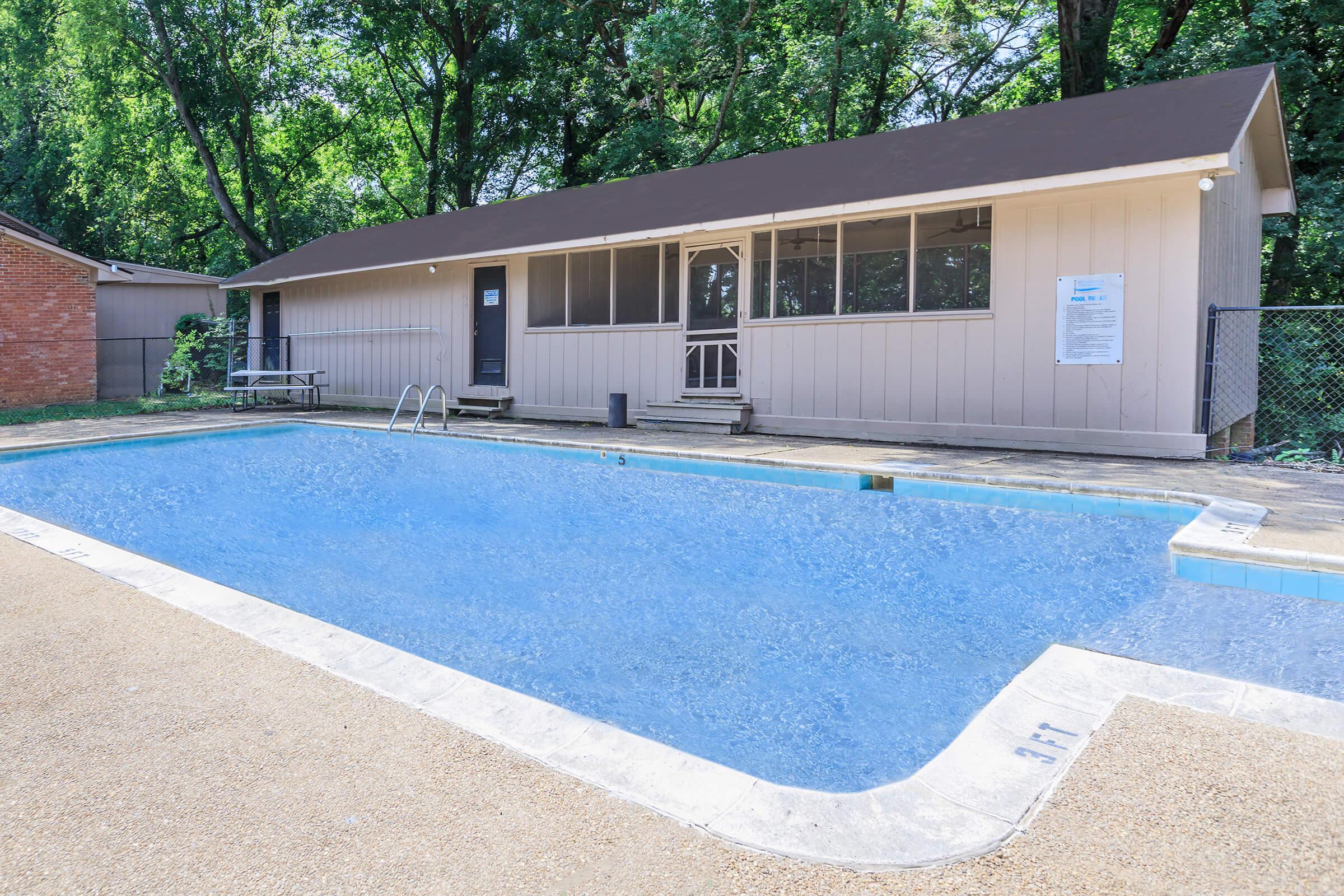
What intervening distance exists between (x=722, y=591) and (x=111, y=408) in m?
13.5

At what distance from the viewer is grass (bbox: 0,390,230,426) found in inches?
515

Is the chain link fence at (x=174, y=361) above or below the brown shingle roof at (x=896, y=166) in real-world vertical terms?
below

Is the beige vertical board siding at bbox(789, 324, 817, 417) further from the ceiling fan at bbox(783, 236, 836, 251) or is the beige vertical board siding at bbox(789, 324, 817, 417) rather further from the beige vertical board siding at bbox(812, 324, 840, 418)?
the ceiling fan at bbox(783, 236, 836, 251)

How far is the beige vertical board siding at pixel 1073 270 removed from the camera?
26.2 ft

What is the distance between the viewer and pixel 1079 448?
8117 mm

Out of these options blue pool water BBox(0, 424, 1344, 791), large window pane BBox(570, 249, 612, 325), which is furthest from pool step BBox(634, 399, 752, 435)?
blue pool water BBox(0, 424, 1344, 791)

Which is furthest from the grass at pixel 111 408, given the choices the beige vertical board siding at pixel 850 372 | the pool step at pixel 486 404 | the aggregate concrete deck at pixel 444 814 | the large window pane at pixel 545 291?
the aggregate concrete deck at pixel 444 814

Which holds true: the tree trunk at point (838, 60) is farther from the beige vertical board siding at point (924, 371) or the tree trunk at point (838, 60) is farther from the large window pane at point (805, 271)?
the beige vertical board siding at point (924, 371)

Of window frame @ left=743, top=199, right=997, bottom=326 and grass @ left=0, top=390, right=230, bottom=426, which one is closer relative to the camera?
window frame @ left=743, top=199, right=997, bottom=326

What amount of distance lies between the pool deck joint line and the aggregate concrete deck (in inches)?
2.2

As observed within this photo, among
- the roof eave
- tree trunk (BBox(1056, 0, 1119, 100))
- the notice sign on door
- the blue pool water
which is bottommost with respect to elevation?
the blue pool water

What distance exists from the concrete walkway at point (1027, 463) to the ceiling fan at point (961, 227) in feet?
7.37

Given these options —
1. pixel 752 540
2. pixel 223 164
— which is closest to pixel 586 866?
pixel 752 540

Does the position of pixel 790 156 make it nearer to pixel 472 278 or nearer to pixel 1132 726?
pixel 472 278
